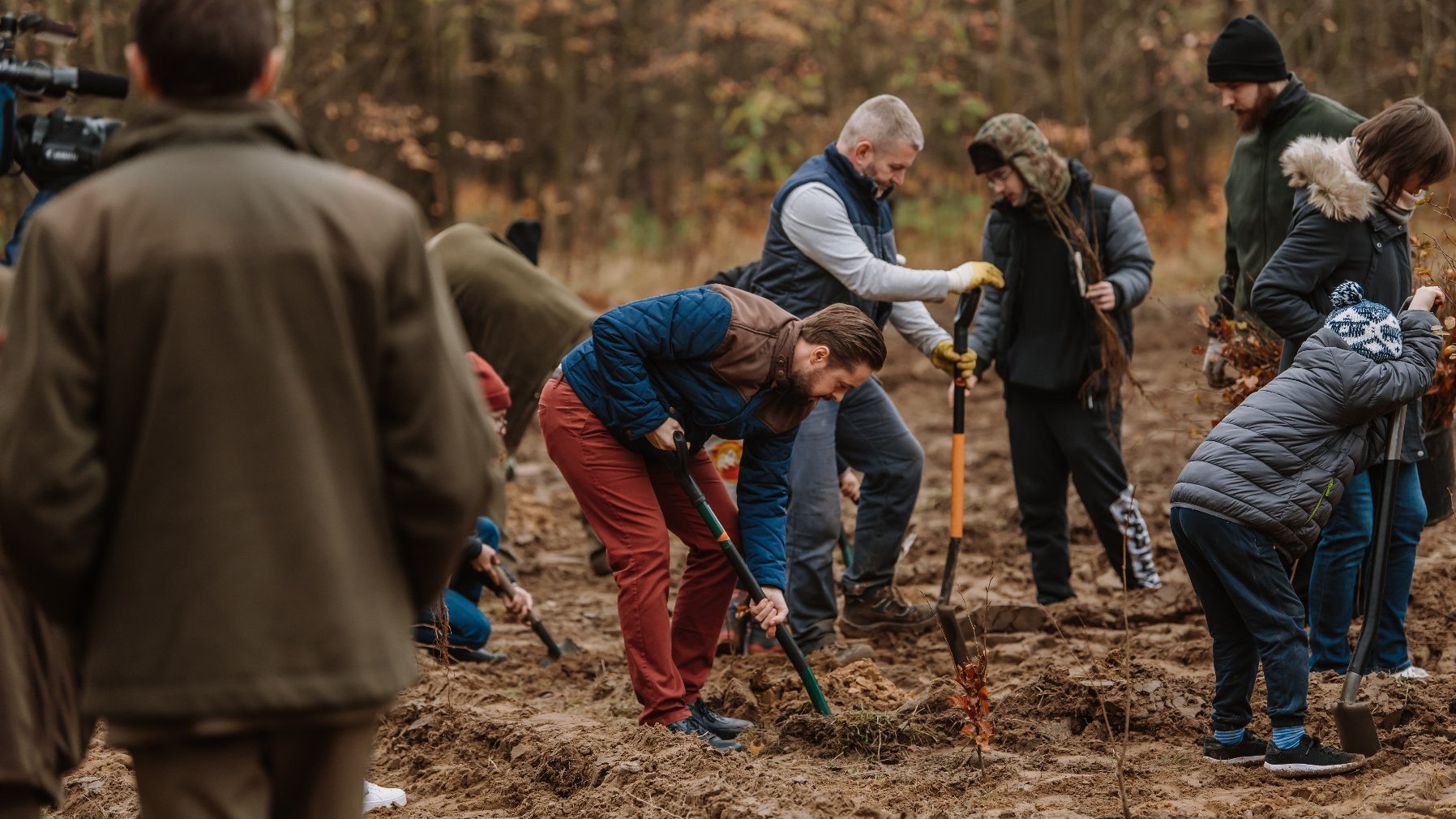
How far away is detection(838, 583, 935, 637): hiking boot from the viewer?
6.69 metres

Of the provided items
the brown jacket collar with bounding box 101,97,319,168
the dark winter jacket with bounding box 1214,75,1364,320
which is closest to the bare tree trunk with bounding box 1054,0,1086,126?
the dark winter jacket with bounding box 1214,75,1364,320

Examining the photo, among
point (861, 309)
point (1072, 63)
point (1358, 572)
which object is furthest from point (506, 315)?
point (1072, 63)

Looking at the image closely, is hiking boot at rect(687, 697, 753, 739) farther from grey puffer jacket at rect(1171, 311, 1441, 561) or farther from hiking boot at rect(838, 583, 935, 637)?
grey puffer jacket at rect(1171, 311, 1441, 561)

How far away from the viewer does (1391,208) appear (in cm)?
517

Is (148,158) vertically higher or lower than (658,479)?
higher

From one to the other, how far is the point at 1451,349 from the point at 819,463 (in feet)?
7.97

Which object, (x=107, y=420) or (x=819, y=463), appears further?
(x=819, y=463)

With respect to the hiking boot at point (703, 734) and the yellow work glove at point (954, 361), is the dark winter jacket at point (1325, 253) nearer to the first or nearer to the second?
the yellow work glove at point (954, 361)

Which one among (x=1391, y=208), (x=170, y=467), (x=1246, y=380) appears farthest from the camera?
(x=1246, y=380)

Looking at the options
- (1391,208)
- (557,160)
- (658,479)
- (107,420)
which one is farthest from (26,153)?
(557,160)

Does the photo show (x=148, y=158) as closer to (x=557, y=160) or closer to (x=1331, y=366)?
(x=1331, y=366)

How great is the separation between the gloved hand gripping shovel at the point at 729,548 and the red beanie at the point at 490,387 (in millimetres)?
1449

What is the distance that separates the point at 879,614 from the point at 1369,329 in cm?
273

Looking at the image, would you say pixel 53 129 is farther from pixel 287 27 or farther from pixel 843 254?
pixel 287 27
